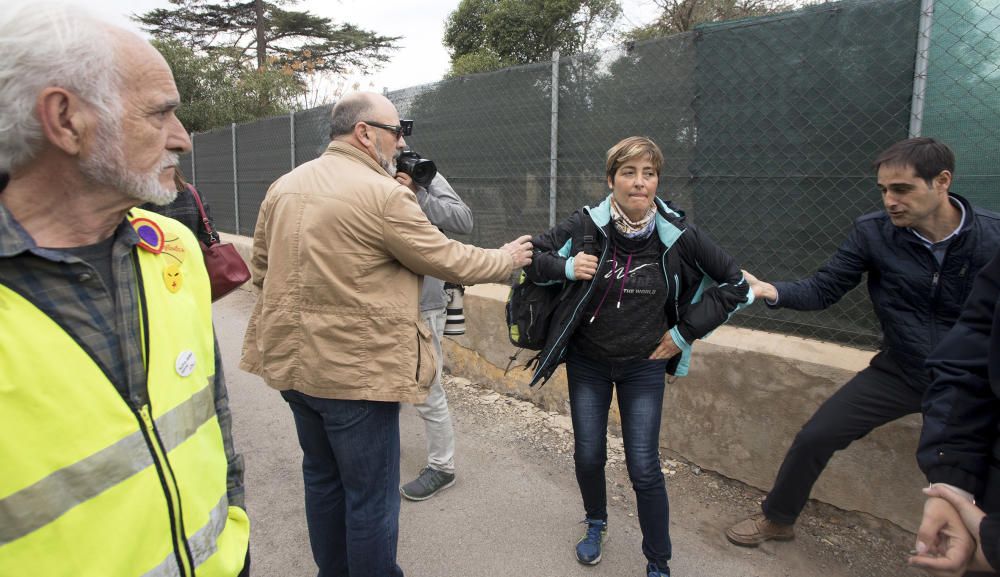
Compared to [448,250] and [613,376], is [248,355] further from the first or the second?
[613,376]

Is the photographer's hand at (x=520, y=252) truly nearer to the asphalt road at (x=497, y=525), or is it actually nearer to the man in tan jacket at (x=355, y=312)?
the man in tan jacket at (x=355, y=312)

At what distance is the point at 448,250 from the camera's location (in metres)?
2.24

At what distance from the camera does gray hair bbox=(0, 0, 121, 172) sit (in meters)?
1.02

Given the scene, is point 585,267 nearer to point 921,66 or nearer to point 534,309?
point 534,309

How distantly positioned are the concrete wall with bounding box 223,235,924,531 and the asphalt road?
372 millimetres

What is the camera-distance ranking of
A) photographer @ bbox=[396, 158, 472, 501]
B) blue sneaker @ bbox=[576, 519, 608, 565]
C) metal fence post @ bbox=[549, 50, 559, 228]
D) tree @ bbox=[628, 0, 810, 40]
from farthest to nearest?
Result: tree @ bbox=[628, 0, 810, 40] < metal fence post @ bbox=[549, 50, 559, 228] < photographer @ bbox=[396, 158, 472, 501] < blue sneaker @ bbox=[576, 519, 608, 565]

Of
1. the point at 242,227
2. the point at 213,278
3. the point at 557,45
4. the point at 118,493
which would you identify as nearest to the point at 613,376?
the point at 213,278

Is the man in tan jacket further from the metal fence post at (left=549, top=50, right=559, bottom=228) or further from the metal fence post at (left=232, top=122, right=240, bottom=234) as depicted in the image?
the metal fence post at (left=232, top=122, right=240, bottom=234)

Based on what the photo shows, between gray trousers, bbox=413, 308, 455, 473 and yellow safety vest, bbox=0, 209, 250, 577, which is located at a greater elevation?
yellow safety vest, bbox=0, 209, 250, 577

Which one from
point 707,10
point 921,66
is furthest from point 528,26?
point 921,66

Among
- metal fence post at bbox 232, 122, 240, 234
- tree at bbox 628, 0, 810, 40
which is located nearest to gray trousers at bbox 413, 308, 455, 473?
metal fence post at bbox 232, 122, 240, 234

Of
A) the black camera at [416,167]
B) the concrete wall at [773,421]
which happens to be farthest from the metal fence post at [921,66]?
the black camera at [416,167]

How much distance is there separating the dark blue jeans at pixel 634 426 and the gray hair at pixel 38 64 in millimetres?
2138

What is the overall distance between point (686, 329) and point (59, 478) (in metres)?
2.24
